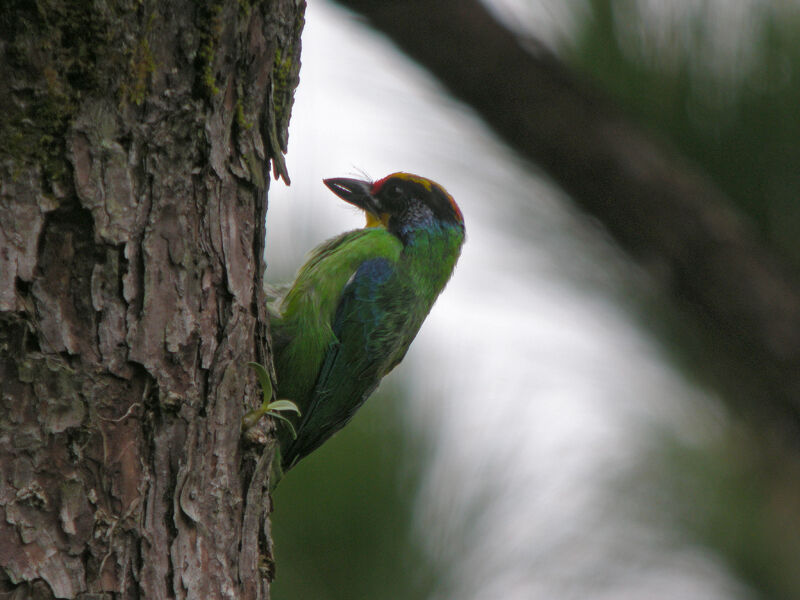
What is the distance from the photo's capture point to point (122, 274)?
1619 mm

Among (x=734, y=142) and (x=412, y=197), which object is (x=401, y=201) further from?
(x=734, y=142)

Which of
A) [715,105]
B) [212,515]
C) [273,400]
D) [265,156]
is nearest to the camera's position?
[212,515]

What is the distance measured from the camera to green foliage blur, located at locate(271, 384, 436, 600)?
3.26m

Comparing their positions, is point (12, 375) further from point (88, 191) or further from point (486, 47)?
point (486, 47)

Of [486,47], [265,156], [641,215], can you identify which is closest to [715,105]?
[641,215]

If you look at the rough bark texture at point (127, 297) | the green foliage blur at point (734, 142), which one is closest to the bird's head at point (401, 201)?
the green foliage blur at point (734, 142)

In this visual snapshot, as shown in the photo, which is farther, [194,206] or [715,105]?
[715,105]

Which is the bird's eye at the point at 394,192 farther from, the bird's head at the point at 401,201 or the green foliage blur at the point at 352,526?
the green foliage blur at the point at 352,526

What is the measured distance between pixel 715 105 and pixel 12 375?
102 inches

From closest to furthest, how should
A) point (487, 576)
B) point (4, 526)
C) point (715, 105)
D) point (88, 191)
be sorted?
point (4, 526) → point (88, 191) → point (715, 105) → point (487, 576)

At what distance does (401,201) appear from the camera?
3.75 meters

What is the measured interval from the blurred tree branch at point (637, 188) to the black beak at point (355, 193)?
0.60 metres

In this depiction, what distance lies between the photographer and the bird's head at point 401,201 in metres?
3.72

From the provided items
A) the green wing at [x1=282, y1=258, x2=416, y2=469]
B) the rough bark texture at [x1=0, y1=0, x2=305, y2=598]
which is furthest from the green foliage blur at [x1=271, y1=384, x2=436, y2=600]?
the rough bark texture at [x1=0, y1=0, x2=305, y2=598]
